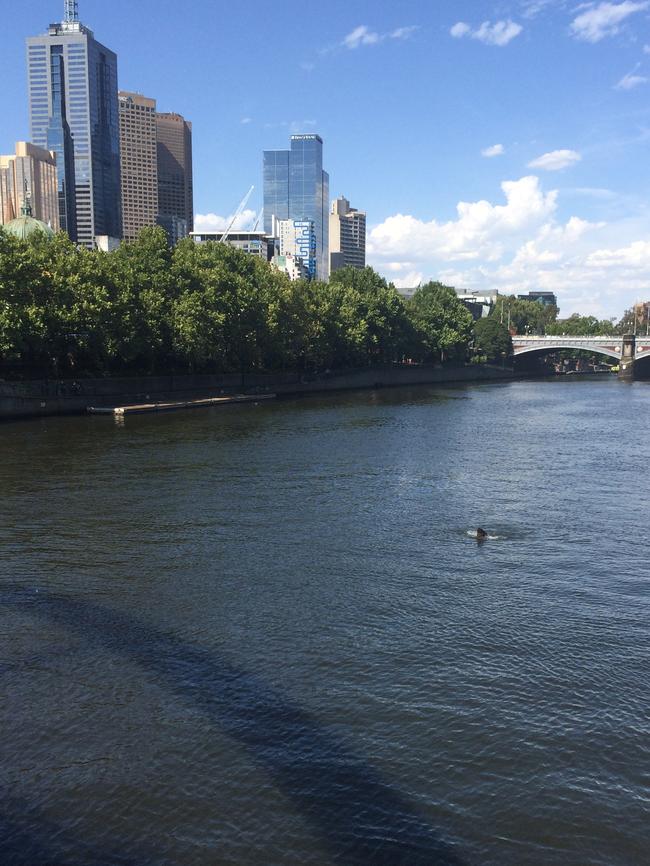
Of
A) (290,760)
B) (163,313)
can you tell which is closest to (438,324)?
(163,313)

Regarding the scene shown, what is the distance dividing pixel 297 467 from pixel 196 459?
5.75 meters

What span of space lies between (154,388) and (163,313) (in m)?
7.06

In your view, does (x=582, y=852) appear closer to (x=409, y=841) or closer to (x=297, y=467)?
(x=409, y=841)

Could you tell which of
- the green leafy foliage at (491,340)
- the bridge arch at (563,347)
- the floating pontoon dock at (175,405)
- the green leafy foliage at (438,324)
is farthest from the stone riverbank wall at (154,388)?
the bridge arch at (563,347)

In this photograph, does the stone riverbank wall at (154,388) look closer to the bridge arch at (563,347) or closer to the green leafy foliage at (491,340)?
the green leafy foliage at (491,340)

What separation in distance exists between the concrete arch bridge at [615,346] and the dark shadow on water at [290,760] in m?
137

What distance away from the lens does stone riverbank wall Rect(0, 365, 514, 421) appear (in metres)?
60.1

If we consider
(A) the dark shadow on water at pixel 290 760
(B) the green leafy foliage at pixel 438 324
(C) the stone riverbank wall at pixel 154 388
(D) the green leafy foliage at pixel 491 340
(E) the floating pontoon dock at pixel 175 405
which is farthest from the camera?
(D) the green leafy foliage at pixel 491 340

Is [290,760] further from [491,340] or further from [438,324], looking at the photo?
[491,340]

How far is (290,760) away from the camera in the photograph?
12.1 m

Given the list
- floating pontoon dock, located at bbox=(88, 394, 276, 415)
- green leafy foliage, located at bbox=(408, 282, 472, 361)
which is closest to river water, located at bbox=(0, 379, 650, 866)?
floating pontoon dock, located at bbox=(88, 394, 276, 415)

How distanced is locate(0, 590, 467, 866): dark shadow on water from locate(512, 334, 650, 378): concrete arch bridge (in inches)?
5385

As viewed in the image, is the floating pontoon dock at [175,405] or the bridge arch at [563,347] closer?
the floating pontoon dock at [175,405]

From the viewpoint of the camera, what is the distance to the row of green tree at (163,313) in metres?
60.8
